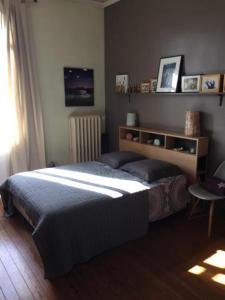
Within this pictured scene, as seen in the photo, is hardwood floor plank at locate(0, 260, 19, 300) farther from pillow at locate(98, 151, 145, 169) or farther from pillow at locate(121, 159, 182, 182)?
pillow at locate(98, 151, 145, 169)

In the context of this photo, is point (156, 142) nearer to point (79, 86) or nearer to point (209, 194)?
point (209, 194)

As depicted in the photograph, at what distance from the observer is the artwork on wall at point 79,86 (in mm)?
4032

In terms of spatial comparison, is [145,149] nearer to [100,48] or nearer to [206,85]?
[206,85]

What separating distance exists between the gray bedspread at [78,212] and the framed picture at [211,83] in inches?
47.8

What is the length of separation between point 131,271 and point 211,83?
199 cm

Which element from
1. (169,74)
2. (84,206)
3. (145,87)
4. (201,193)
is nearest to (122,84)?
(145,87)

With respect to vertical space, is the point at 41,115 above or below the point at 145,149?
above

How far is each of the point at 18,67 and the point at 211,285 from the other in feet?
10.9

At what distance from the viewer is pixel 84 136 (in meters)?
4.15

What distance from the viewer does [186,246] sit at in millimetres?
2396

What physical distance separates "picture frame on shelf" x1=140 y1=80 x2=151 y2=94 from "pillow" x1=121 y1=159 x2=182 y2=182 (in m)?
1.07

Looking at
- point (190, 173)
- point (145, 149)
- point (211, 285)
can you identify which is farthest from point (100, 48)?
point (211, 285)

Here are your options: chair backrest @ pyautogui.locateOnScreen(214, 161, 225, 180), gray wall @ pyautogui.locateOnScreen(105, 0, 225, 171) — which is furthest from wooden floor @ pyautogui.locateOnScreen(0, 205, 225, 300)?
gray wall @ pyautogui.locateOnScreen(105, 0, 225, 171)

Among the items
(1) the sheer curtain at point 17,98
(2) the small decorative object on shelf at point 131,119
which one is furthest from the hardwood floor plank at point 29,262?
(2) the small decorative object on shelf at point 131,119
